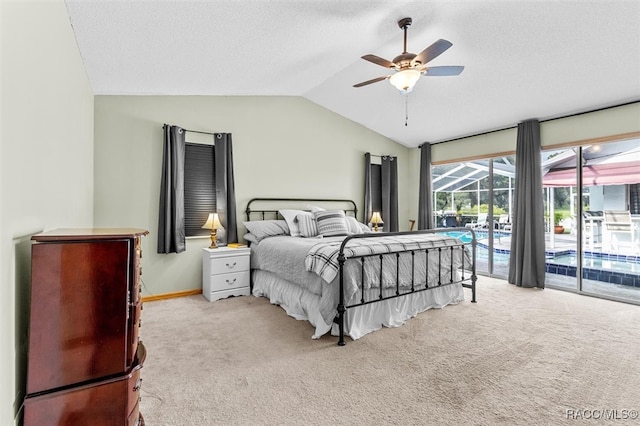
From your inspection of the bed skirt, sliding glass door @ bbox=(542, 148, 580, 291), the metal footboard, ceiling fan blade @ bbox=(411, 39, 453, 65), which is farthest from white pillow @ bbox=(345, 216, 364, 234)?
sliding glass door @ bbox=(542, 148, 580, 291)

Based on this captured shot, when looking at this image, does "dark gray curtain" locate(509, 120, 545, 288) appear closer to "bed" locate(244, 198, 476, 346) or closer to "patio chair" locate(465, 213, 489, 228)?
"patio chair" locate(465, 213, 489, 228)

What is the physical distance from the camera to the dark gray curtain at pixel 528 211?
436 centimetres

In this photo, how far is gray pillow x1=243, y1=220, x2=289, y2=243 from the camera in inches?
165

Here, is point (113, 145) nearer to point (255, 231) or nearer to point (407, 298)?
point (255, 231)

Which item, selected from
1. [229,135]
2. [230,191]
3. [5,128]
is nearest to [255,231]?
[230,191]

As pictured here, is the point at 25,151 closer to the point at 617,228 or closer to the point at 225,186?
the point at 225,186

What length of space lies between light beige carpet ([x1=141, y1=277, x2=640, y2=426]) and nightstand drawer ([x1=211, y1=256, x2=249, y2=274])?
0.60 m

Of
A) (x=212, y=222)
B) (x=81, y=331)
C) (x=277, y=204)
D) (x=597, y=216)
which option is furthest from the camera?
(x=277, y=204)

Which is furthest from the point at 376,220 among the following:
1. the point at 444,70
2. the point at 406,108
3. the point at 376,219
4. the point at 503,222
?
the point at 444,70

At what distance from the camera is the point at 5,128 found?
1123 mm

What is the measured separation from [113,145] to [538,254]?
5.56 m

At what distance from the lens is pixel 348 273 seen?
8.89 ft

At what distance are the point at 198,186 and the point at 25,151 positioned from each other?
2.88 metres

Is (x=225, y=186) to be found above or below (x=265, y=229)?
above
